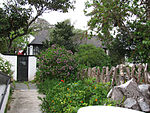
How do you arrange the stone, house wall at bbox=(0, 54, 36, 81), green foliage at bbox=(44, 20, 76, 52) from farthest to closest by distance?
1. green foliage at bbox=(44, 20, 76, 52)
2. house wall at bbox=(0, 54, 36, 81)
3. the stone

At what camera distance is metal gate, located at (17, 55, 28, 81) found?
41.8ft

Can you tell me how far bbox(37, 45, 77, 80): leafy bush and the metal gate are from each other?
4.12 meters

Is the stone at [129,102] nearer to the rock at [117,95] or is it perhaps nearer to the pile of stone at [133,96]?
the pile of stone at [133,96]

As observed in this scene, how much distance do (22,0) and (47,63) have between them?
5880 mm

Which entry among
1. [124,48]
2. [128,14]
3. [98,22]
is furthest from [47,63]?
[124,48]

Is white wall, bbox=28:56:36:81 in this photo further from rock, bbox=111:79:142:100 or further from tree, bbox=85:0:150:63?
rock, bbox=111:79:142:100

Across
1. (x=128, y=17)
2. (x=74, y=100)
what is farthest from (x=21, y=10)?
(x=74, y=100)

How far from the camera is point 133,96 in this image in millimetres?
3967

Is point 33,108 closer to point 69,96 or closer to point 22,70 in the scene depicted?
point 69,96

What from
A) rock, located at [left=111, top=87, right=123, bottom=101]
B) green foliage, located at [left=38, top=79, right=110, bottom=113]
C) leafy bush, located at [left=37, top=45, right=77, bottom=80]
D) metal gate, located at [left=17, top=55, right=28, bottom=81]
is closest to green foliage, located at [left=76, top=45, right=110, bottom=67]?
leafy bush, located at [left=37, top=45, right=77, bottom=80]

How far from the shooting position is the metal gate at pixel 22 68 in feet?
41.8

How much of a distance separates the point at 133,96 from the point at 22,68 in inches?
400

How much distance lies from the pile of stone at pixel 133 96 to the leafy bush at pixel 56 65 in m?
4.75

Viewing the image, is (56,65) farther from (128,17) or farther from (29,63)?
(29,63)
